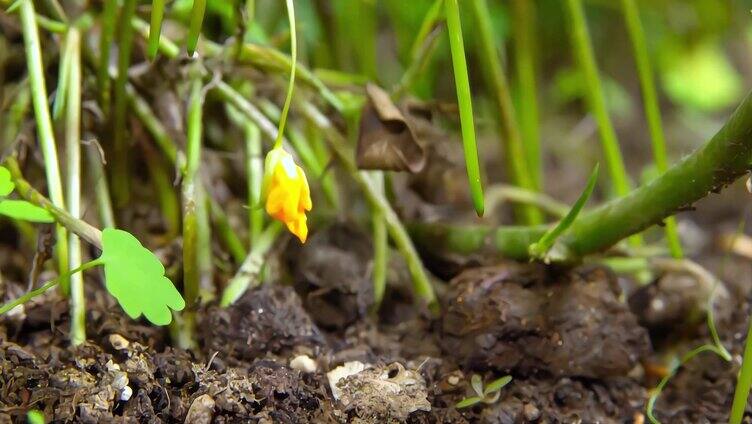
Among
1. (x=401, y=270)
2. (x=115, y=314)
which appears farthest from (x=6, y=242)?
(x=401, y=270)

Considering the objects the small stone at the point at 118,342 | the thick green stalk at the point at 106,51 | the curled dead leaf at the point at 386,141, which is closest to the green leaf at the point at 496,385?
the curled dead leaf at the point at 386,141

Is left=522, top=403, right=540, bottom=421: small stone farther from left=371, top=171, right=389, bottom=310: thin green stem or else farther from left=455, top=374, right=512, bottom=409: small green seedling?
left=371, top=171, right=389, bottom=310: thin green stem

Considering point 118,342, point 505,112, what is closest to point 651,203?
point 505,112

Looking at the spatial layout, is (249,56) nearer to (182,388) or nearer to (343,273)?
(343,273)

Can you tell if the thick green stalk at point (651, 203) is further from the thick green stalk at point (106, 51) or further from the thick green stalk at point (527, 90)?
Result: the thick green stalk at point (106, 51)

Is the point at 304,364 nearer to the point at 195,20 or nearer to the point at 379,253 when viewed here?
the point at 379,253

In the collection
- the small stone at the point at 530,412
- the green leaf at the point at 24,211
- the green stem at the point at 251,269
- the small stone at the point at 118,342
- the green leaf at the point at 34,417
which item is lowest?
the small stone at the point at 530,412
